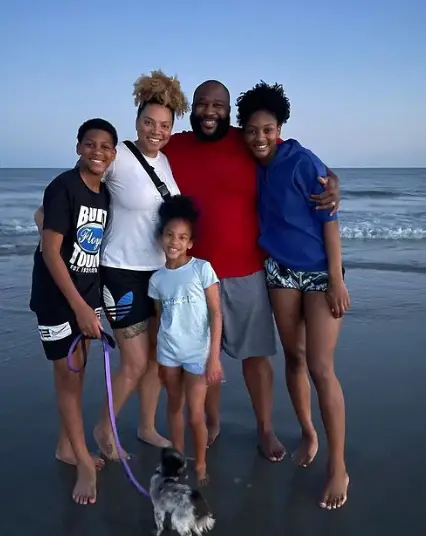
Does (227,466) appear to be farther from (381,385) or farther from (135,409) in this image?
(381,385)

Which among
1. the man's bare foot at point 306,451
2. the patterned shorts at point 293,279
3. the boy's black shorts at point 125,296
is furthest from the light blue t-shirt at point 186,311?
the man's bare foot at point 306,451

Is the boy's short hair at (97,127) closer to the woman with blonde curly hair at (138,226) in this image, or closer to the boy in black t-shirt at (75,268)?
the boy in black t-shirt at (75,268)

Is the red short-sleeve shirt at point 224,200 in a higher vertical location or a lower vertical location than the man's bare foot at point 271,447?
higher

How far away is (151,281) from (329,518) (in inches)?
61.6

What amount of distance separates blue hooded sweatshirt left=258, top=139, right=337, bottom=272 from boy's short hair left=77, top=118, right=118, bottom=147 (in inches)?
35.5

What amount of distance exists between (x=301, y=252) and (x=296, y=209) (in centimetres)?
24

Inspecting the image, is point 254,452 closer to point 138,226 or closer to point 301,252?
point 301,252

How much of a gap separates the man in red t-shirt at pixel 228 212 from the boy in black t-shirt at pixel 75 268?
0.56 meters

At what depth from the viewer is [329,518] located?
2.91 m

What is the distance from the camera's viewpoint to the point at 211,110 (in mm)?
3418

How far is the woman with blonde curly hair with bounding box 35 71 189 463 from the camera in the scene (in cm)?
324

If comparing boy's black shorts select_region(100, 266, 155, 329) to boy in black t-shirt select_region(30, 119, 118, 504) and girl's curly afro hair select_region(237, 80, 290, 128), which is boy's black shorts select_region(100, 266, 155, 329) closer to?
boy in black t-shirt select_region(30, 119, 118, 504)

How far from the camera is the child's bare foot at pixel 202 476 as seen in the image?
325 centimetres

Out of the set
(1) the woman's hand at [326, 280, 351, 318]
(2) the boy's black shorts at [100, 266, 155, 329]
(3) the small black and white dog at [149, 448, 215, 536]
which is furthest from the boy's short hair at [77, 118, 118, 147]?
(3) the small black and white dog at [149, 448, 215, 536]
